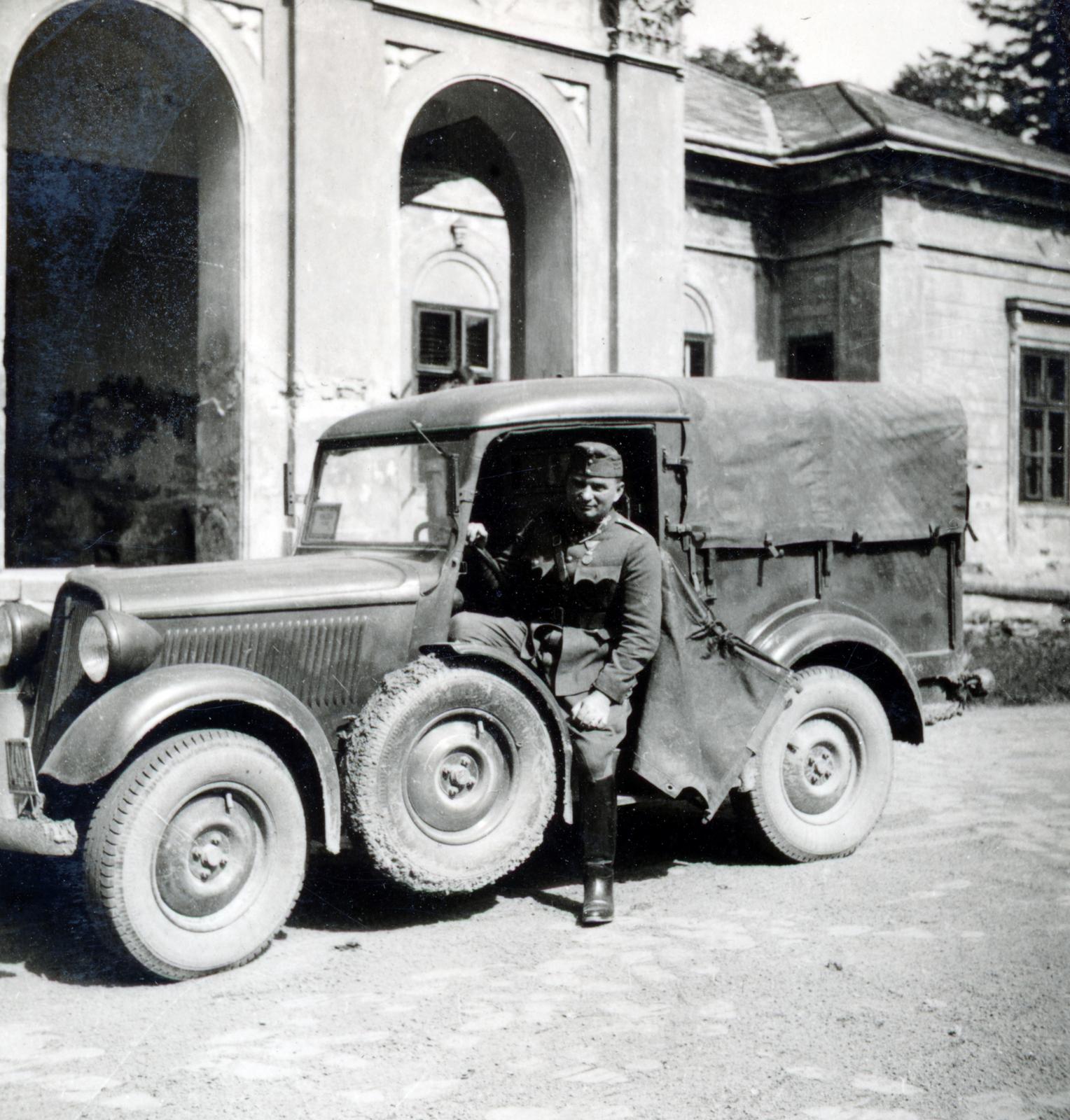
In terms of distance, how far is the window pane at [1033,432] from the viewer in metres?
17.7

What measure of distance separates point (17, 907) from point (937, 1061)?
3.50 m

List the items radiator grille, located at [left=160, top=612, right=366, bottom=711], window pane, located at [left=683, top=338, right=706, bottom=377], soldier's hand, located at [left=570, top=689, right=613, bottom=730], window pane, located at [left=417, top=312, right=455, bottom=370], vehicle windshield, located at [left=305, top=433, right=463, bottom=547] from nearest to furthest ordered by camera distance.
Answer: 1. radiator grille, located at [left=160, top=612, right=366, bottom=711]
2. soldier's hand, located at [left=570, top=689, right=613, bottom=730]
3. vehicle windshield, located at [left=305, top=433, right=463, bottom=547]
4. window pane, located at [left=417, top=312, right=455, bottom=370]
5. window pane, located at [left=683, top=338, right=706, bottom=377]

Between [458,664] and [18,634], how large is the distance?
1.59 m

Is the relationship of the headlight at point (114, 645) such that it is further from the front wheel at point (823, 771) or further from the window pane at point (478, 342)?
the window pane at point (478, 342)

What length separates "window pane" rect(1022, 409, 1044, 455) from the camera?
58.1 feet

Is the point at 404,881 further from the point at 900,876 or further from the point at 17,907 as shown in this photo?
the point at 900,876

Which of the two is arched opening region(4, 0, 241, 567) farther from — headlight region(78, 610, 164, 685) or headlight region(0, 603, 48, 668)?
headlight region(78, 610, 164, 685)

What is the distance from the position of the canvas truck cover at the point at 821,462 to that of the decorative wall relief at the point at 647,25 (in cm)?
622

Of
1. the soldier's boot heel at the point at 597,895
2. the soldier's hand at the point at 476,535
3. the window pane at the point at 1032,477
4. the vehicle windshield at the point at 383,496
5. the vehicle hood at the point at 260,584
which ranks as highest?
the window pane at the point at 1032,477

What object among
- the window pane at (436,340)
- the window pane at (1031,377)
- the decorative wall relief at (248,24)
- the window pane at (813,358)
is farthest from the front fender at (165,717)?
the window pane at (1031,377)

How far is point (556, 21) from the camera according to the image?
11.3m

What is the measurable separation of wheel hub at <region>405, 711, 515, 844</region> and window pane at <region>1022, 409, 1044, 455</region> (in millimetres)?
14197

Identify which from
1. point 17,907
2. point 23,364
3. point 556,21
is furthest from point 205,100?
point 17,907

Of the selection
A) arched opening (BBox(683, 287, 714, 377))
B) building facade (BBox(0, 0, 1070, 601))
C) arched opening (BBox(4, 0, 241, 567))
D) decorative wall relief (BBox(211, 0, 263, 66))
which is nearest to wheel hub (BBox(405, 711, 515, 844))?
building facade (BBox(0, 0, 1070, 601))
